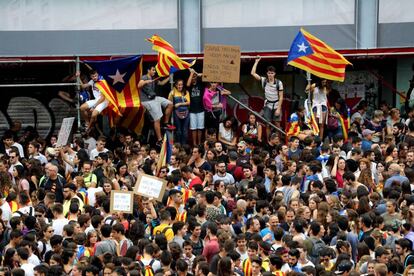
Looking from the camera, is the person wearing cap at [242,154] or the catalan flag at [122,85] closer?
the person wearing cap at [242,154]

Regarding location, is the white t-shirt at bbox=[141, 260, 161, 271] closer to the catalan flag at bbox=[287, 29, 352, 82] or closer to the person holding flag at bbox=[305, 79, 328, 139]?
the catalan flag at bbox=[287, 29, 352, 82]

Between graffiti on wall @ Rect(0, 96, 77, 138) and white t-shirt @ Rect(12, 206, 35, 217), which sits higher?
graffiti on wall @ Rect(0, 96, 77, 138)

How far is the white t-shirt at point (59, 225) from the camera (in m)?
19.0

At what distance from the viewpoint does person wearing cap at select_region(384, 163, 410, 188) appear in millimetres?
21017

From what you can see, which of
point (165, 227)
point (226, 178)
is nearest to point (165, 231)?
point (165, 227)

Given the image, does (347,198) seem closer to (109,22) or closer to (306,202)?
(306,202)

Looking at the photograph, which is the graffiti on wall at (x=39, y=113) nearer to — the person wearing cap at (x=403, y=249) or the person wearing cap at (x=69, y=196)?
the person wearing cap at (x=69, y=196)

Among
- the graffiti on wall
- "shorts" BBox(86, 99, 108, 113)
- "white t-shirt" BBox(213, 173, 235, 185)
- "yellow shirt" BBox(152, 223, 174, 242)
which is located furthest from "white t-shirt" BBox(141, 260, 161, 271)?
the graffiti on wall

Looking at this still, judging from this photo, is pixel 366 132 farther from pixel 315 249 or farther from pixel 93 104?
pixel 315 249

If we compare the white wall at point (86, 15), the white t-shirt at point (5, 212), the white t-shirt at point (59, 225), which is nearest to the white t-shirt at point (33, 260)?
the white t-shirt at point (59, 225)

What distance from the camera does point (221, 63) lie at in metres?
26.1

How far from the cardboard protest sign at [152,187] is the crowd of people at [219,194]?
0.13m

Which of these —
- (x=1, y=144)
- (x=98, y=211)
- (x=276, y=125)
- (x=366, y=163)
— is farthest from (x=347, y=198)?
(x=1, y=144)

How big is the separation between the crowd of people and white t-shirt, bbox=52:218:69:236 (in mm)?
20
